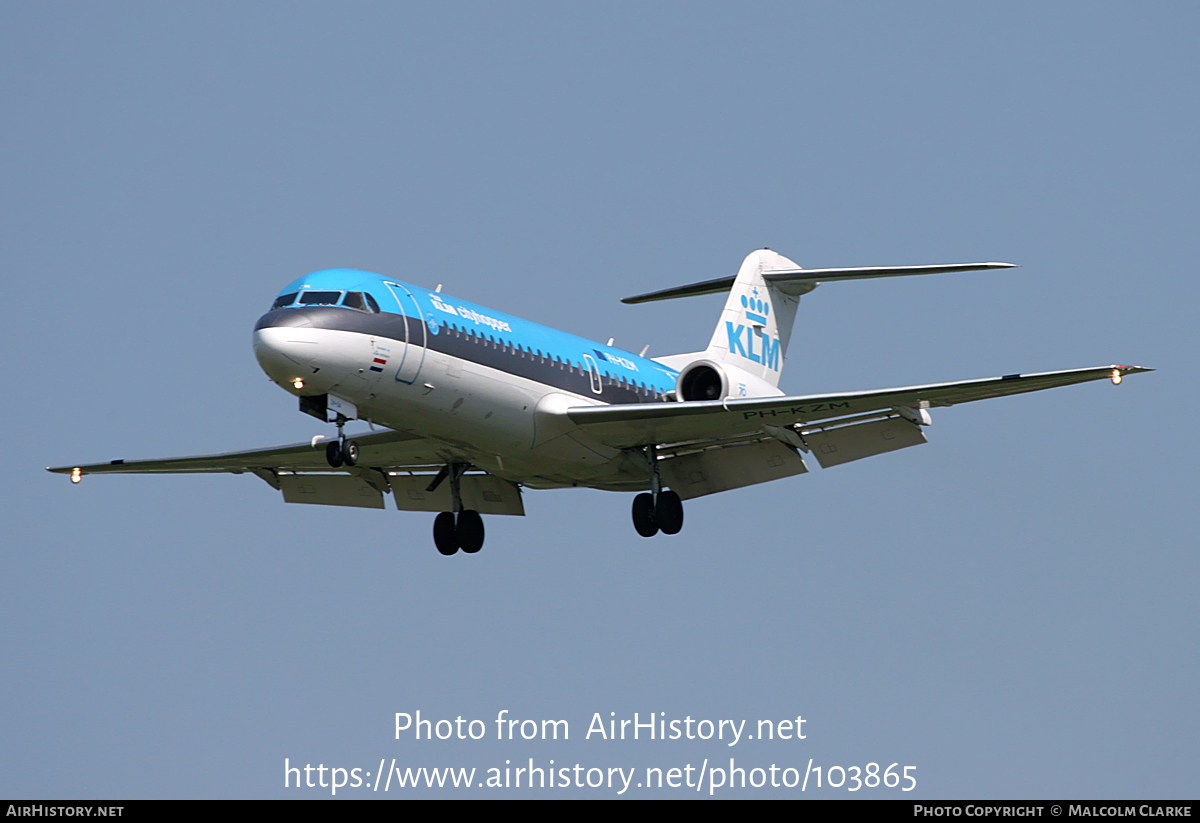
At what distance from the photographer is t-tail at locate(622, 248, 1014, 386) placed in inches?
1187

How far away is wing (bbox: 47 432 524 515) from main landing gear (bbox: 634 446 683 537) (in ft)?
10.1

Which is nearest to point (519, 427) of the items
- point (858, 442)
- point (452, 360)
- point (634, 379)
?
point (452, 360)

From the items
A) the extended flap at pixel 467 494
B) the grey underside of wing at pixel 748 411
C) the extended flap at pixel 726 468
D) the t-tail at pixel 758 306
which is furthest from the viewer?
the t-tail at pixel 758 306

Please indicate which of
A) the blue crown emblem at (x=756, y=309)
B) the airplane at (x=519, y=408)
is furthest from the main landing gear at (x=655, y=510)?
the blue crown emblem at (x=756, y=309)

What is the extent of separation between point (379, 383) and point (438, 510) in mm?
6409

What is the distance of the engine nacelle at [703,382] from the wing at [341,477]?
3662 millimetres

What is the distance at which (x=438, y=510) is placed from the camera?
28406 mm

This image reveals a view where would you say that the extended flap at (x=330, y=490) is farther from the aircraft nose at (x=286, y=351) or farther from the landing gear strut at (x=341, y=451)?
the aircraft nose at (x=286, y=351)

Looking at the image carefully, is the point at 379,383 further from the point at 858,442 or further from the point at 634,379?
the point at 858,442

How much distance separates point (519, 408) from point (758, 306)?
8543mm

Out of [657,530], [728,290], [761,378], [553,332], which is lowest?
[657,530]

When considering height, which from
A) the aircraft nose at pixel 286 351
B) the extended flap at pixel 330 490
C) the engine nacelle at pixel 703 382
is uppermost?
the engine nacelle at pixel 703 382

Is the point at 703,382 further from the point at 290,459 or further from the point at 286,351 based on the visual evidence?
the point at 286,351

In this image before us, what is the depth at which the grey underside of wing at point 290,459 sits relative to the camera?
2550 cm
